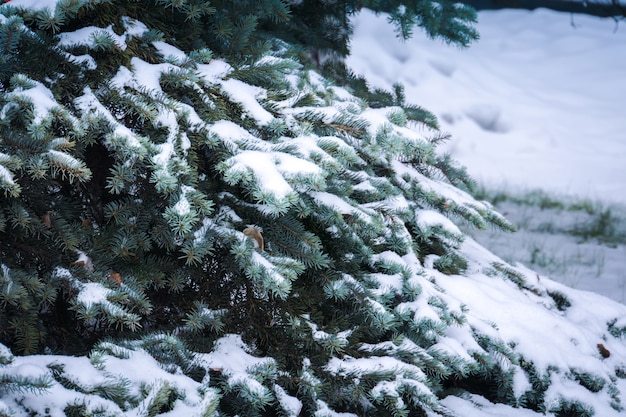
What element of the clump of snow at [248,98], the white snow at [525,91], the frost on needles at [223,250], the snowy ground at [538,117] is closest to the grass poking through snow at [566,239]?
the snowy ground at [538,117]

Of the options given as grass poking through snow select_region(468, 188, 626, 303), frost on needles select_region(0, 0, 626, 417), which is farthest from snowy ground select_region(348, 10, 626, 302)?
frost on needles select_region(0, 0, 626, 417)

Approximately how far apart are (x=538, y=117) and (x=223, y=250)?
9186mm

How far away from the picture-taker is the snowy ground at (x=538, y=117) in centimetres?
509

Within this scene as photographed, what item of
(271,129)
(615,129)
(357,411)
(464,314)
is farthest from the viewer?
(615,129)

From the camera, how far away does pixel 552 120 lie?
10.1 metres

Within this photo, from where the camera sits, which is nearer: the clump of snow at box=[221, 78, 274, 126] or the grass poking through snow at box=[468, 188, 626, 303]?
the clump of snow at box=[221, 78, 274, 126]

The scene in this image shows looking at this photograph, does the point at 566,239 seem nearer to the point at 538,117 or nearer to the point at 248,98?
the point at 248,98

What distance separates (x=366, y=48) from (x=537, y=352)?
27.8ft

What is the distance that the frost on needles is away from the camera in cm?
155

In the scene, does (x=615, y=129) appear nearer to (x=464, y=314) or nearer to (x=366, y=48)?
(x=366, y=48)

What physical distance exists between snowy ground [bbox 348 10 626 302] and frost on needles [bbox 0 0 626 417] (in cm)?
220

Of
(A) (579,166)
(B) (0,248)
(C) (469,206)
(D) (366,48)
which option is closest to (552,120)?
(A) (579,166)

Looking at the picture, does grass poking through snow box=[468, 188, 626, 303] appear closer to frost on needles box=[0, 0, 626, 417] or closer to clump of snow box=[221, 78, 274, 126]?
frost on needles box=[0, 0, 626, 417]

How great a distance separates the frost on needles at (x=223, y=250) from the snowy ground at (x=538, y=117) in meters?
2.20
